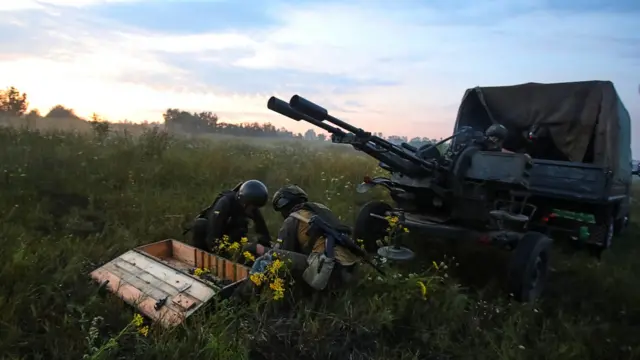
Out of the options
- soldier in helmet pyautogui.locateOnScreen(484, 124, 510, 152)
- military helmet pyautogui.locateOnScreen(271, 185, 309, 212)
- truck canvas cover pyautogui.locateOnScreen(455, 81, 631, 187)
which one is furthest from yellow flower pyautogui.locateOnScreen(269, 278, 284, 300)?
truck canvas cover pyautogui.locateOnScreen(455, 81, 631, 187)

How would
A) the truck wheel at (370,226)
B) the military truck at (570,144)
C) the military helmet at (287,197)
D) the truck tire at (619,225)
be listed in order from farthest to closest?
the truck tire at (619,225), the military truck at (570,144), the truck wheel at (370,226), the military helmet at (287,197)

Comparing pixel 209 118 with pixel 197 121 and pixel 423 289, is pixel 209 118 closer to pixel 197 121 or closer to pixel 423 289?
pixel 197 121

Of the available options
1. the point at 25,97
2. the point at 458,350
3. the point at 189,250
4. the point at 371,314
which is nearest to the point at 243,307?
the point at 371,314

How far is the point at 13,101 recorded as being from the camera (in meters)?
11.2

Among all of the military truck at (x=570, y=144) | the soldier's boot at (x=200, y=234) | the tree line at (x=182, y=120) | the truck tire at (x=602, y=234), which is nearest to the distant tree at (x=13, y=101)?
the tree line at (x=182, y=120)

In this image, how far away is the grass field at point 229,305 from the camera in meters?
3.25

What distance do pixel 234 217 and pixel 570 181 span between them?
426 cm

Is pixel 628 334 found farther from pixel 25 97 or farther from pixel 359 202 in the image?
pixel 25 97

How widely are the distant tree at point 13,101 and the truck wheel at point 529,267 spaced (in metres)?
10.9

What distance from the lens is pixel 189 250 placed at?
15.3ft

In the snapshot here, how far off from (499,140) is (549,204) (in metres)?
1.27

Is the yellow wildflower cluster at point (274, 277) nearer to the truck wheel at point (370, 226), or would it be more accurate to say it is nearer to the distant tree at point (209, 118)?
the truck wheel at point (370, 226)

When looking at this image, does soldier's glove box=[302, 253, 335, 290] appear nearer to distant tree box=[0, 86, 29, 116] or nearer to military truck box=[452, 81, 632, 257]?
military truck box=[452, 81, 632, 257]

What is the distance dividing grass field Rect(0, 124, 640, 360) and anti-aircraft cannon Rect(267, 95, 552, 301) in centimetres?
43
